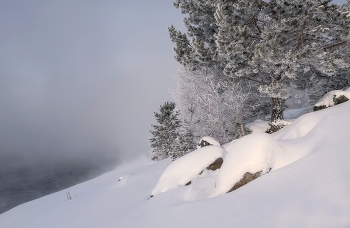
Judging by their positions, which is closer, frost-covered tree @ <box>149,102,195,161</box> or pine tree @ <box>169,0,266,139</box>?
pine tree @ <box>169,0,266,139</box>

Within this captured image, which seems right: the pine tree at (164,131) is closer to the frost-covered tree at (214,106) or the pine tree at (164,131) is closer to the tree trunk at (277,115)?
the frost-covered tree at (214,106)

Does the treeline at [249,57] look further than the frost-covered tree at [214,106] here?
No

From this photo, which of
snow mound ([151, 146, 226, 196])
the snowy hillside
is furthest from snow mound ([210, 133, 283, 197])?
snow mound ([151, 146, 226, 196])

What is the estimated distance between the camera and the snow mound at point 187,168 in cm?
A: 735

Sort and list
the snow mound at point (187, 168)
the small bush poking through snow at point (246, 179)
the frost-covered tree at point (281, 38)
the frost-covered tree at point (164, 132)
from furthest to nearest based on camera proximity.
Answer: the frost-covered tree at point (164, 132) < the frost-covered tree at point (281, 38) < the snow mound at point (187, 168) < the small bush poking through snow at point (246, 179)

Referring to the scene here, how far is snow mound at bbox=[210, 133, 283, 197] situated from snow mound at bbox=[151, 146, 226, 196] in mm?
1767

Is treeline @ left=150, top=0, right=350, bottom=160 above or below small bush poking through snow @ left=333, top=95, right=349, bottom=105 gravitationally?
above

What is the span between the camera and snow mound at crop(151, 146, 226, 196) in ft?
24.1

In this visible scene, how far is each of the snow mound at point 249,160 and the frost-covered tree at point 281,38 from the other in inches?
235

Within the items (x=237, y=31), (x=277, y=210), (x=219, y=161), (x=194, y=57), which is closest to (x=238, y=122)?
(x=194, y=57)

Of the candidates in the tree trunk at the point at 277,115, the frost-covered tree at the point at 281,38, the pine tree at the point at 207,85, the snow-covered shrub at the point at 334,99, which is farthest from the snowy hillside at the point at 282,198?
the pine tree at the point at 207,85

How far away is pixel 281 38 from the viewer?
11.1m

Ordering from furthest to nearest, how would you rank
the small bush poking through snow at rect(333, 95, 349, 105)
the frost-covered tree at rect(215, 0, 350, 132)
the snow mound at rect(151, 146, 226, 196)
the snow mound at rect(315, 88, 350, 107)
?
the snow mound at rect(315, 88, 350, 107) < the small bush poking through snow at rect(333, 95, 349, 105) < the frost-covered tree at rect(215, 0, 350, 132) < the snow mound at rect(151, 146, 226, 196)

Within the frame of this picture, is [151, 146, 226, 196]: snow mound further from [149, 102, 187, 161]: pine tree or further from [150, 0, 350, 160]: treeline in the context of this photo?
[149, 102, 187, 161]: pine tree
